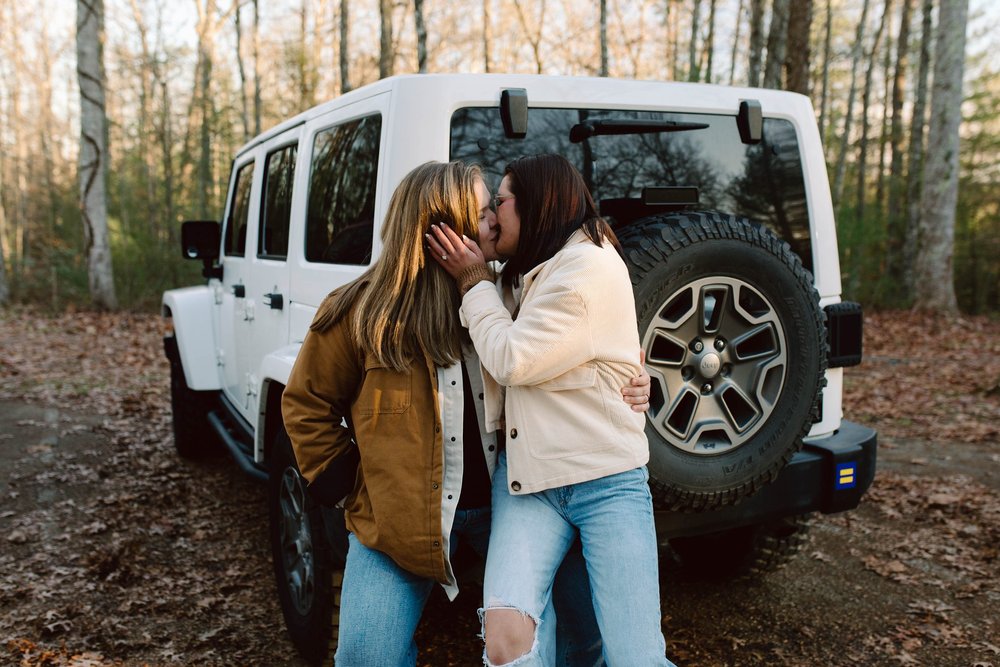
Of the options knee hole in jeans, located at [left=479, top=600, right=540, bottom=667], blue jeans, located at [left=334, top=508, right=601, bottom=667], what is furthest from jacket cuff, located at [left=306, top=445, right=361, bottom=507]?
knee hole in jeans, located at [left=479, top=600, right=540, bottom=667]

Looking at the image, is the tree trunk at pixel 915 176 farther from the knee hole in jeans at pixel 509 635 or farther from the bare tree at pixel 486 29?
the knee hole in jeans at pixel 509 635

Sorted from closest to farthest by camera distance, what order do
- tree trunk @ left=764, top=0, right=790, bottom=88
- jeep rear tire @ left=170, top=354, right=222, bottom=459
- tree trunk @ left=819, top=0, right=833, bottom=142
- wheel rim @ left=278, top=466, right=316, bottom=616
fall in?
wheel rim @ left=278, top=466, right=316, bottom=616
jeep rear tire @ left=170, top=354, right=222, bottom=459
tree trunk @ left=764, top=0, right=790, bottom=88
tree trunk @ left=819, top=0, right=833, bottom=142

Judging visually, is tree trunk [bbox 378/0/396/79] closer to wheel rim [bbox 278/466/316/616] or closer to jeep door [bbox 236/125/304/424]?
jeep door [bbox 236/125/304/424]

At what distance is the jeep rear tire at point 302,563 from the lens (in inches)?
110

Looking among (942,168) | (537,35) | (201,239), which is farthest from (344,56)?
(201,239)

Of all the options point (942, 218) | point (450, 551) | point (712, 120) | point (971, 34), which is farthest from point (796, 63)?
point (971, 34)

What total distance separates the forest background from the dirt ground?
7.88m

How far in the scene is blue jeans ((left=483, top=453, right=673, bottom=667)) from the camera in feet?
6.36

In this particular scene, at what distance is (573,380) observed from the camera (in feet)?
6.65

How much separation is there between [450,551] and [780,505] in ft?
4.76

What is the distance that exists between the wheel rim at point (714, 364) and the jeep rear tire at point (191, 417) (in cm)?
402

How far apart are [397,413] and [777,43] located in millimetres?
11206

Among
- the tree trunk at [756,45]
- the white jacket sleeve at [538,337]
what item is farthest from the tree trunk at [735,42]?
the white jacket sleeve at [538,337]

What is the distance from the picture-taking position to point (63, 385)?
8906 mm
